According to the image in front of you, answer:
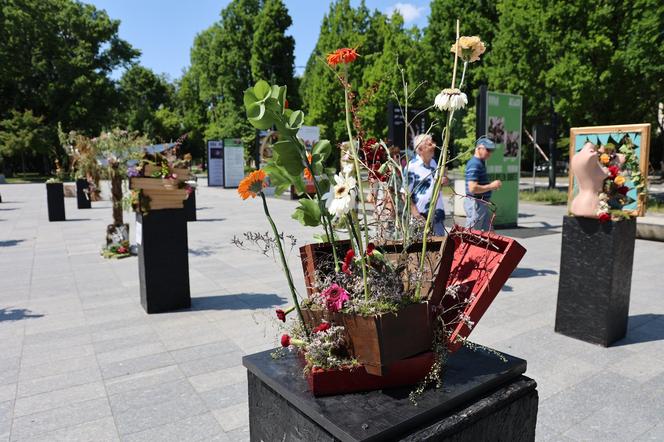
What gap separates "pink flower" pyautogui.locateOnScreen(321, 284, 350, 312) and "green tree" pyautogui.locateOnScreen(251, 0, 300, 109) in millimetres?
42526

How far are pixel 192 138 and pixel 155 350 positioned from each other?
5773 centimetres

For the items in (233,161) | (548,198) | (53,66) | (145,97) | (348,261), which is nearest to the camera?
(348,261)

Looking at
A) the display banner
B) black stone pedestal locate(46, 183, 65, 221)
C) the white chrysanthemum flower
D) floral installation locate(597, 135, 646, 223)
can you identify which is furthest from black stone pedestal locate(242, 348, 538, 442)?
black stone pedestal locate(46, 183, 65, 221)

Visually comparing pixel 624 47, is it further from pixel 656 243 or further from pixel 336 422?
pixel 336 422

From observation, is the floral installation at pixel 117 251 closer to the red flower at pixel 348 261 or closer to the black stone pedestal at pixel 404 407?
the black stone pedestal at pixel 404 407

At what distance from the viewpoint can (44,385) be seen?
3.53 m

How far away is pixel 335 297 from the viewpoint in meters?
1.29

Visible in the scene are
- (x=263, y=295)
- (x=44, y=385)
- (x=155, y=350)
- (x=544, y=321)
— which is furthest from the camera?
(x=263, y=295)

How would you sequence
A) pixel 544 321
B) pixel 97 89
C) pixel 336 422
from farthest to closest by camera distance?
pixel 97 89 < pixel 544 321 < pixel 336 422

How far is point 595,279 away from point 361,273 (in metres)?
3.63

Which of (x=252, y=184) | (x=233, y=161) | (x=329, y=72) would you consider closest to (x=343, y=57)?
(x=252, y=184)

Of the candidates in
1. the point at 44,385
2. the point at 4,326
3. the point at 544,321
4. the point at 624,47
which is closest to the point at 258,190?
the point at 44,385

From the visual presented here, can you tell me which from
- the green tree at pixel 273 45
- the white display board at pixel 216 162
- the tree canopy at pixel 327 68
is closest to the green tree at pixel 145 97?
the tree canopy at pixel 327 68

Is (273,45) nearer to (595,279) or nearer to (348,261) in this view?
(595,279)
